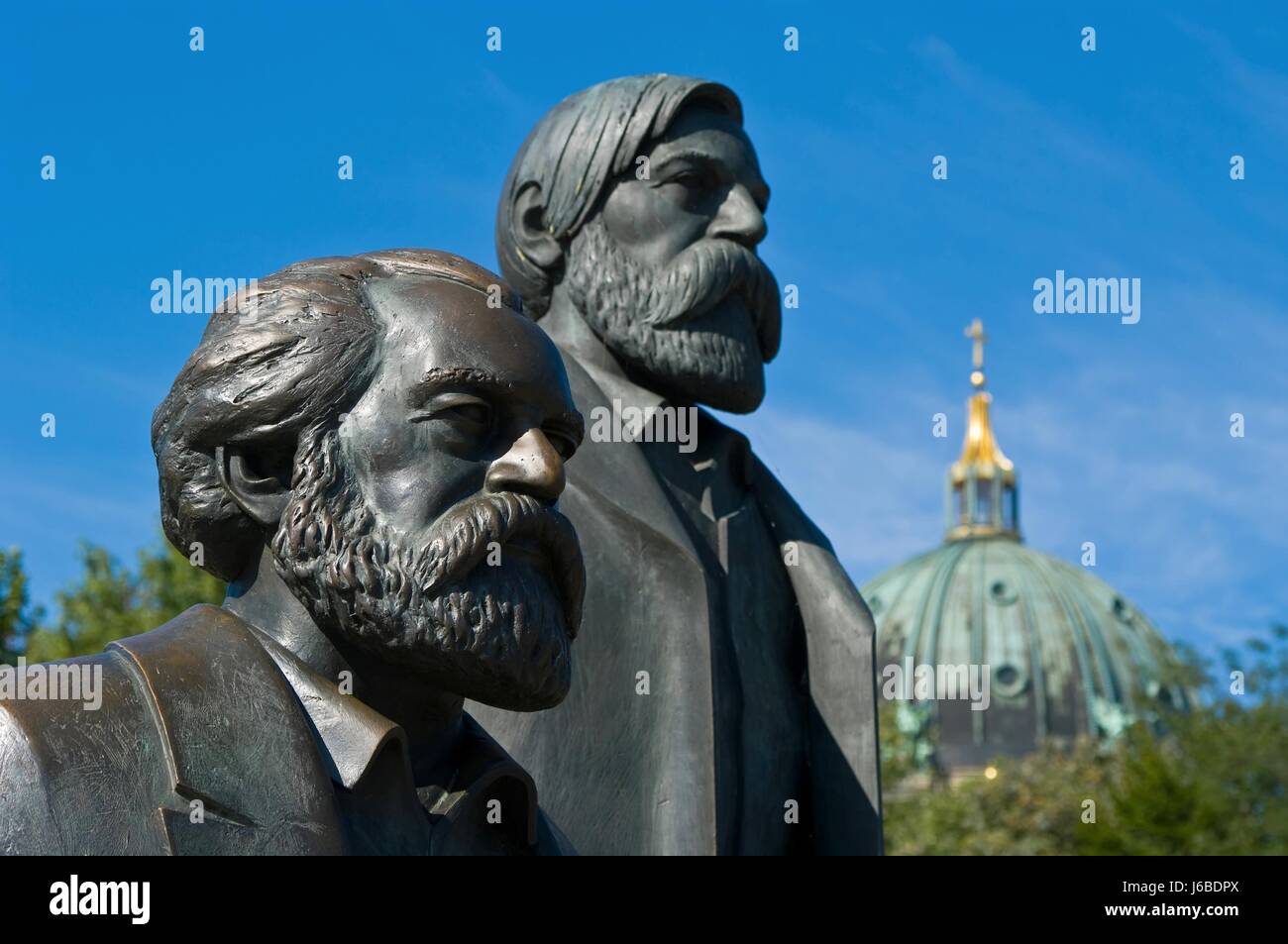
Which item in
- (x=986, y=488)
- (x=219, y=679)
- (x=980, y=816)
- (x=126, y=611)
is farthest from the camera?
(x=986, y=488)

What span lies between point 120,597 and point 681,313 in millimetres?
24348

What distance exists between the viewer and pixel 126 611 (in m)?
29.8

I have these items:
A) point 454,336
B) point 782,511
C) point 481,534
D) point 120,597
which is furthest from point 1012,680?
Result: point 481,534

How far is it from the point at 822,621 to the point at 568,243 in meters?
1.35

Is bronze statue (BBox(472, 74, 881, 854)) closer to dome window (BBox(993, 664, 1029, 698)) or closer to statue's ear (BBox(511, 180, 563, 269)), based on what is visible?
statue's ear (BBox(511, 180, 563, 269))

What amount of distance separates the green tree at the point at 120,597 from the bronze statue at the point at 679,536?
68.6 feet

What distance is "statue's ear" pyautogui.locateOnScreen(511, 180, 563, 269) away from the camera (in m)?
6.91

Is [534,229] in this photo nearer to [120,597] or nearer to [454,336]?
[454,336]

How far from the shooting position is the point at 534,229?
22.8 ft

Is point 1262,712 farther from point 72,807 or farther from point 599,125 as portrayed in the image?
point 72,807

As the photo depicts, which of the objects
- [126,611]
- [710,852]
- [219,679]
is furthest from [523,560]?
[126,611]

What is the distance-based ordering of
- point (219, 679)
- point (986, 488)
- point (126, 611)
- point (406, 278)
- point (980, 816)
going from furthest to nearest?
point (986, 488) < point (980, 816) < point (126, 611) < point (406, 278) < point (219, 679)

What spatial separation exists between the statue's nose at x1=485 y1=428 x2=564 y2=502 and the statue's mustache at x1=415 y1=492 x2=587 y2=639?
2 centimetres

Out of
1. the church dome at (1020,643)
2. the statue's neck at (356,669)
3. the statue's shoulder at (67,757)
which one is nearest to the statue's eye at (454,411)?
the statue's neck at (356,669)
